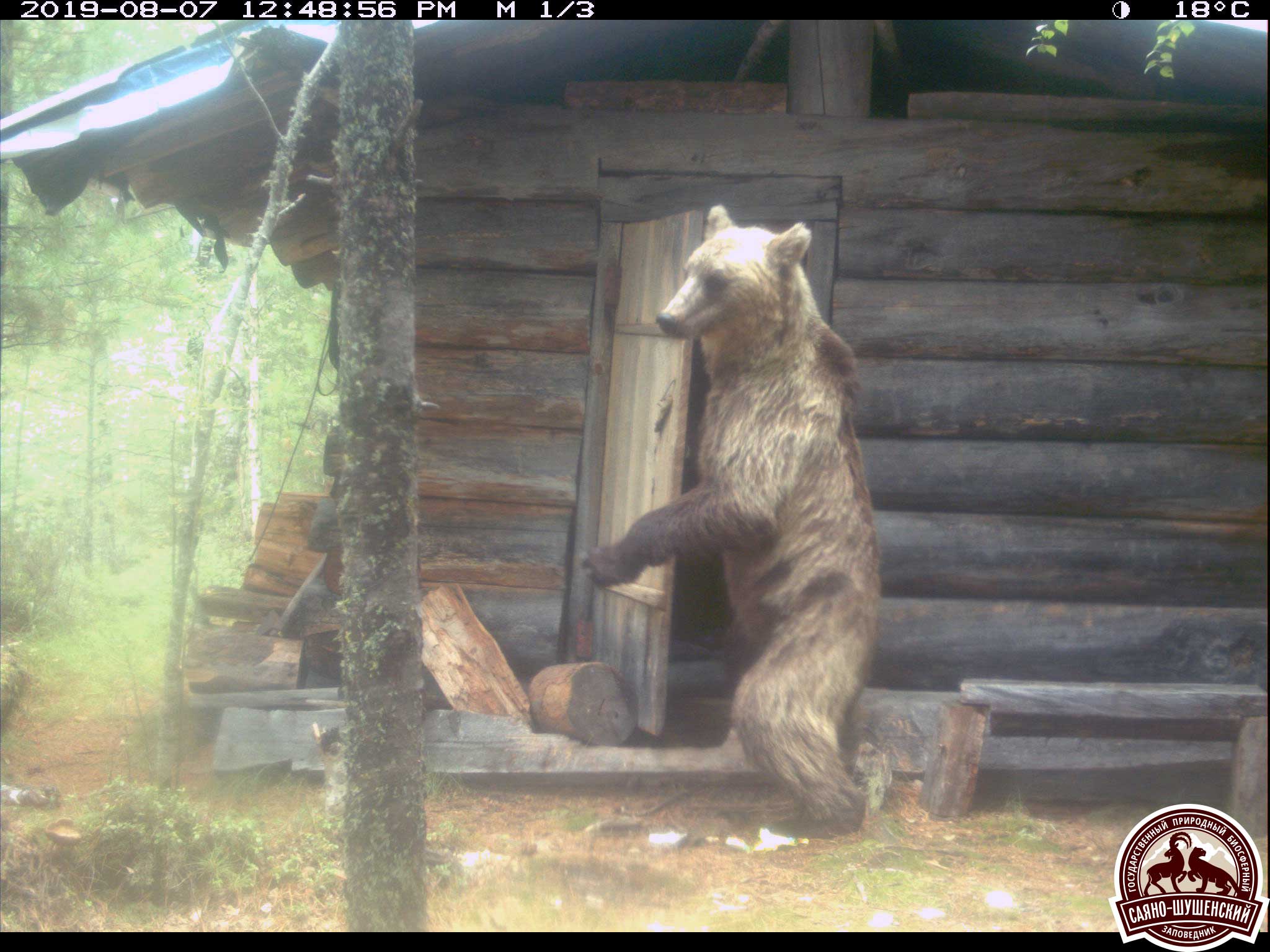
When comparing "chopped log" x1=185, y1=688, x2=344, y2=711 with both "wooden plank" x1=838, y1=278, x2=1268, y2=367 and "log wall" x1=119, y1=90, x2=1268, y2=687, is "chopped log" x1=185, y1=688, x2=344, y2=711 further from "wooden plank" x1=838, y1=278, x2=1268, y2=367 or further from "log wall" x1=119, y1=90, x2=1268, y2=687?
"wooden plank" x1=838, y1=278, x2=1268, y2=367

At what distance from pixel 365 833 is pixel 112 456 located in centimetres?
973

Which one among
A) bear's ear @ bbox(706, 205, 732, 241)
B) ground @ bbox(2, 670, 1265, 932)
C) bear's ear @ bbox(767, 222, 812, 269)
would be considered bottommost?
ground @ bbox(2, 670, 1265, 932)

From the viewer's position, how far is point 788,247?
3.86 metres

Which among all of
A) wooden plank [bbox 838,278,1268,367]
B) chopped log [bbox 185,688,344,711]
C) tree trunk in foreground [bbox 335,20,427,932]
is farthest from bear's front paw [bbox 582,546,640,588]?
wooden plank [bbox 838,278,1268,367]

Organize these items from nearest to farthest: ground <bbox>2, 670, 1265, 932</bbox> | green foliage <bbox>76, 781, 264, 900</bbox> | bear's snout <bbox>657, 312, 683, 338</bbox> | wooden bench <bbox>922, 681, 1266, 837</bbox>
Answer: ground <bbox>2, 670, 1265, 932</bbox>
green foliage <bbox>76, 781, 264, 900</bbox>
bear's snout <bbox>657, 312, 683, 338</bbox>
wooden bench <bbox>922, 681, 1266, 837</bbox>

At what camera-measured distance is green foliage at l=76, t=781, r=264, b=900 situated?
310 centimetres

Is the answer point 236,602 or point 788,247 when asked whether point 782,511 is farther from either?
point 236,602

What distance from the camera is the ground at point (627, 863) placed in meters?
2.85

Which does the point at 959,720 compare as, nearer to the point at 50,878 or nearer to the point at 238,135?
the point at 50,878

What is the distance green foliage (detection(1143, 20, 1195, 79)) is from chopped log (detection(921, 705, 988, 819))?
2784 mm

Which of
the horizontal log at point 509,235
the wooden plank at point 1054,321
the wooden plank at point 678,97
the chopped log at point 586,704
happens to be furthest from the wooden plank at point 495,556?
the wooden plank at point 678,97

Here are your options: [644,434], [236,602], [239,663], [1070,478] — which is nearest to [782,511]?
[644,434]

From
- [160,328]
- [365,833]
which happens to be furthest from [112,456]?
[365,833]

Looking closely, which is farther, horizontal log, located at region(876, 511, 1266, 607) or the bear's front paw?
→ horizontal log, located at region(876, 511, 1266, 607)
